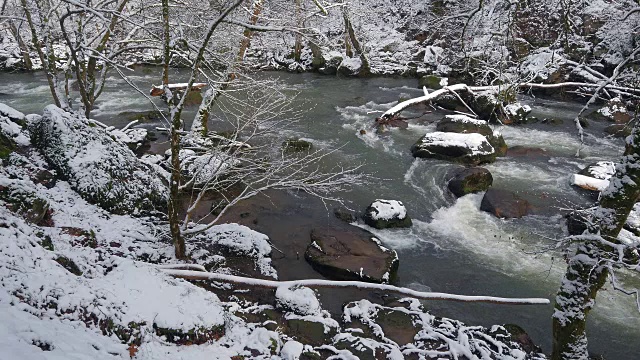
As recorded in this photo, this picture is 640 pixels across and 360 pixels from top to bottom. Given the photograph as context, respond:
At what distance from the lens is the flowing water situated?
22.6 ft

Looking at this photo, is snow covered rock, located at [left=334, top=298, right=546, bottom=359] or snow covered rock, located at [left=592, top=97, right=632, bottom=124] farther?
snow covered rock, located at [left=592, top=97, right=632, bottom=124]

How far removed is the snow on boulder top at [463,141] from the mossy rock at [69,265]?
9.73 meters

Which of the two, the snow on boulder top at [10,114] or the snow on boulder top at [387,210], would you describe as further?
the snow on boulder top at [387,210]

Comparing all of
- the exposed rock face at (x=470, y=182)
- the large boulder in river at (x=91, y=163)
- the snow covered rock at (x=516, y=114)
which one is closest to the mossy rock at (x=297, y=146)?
the exposed rock face at (x=470, y=182)

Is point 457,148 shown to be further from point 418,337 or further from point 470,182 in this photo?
point 418,337

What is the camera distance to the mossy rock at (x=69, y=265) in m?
4.77

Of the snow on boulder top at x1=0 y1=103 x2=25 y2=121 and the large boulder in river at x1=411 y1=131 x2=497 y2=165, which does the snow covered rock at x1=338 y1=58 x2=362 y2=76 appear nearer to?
the large boulder in river at x1=411 y1=131 x2=497 y2=165

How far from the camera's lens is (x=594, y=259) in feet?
14.1

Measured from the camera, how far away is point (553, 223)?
9.25m

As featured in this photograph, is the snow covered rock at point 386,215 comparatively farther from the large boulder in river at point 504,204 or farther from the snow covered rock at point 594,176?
the snow covered rock at point 594,176

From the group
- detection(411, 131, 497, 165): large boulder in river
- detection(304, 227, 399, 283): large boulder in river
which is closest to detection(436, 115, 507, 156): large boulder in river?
detection(411, 131, 497, 165): large boulder in river

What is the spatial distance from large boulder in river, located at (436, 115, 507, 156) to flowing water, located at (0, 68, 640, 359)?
2.14 ft

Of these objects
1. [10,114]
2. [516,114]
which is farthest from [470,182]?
[10,114]

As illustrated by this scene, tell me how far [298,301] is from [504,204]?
5927mm
